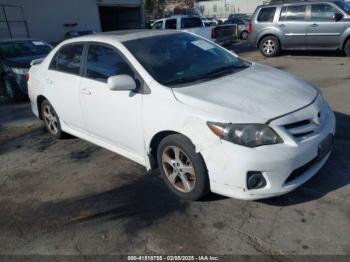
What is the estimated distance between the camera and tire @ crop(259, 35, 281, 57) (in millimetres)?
11820

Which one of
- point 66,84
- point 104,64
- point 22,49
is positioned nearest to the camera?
point 104,64

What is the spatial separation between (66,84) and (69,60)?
372 millimetres

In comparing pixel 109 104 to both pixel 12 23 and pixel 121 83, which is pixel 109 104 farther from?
pixel 12 23

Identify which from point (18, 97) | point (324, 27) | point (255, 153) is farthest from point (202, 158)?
point (324, 27)

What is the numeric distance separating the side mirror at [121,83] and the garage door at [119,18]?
2892 cm

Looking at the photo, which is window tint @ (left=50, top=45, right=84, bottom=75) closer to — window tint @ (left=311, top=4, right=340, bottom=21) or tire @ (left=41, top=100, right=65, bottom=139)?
tire @ (left=41, top=100, right=65, bottom=139)

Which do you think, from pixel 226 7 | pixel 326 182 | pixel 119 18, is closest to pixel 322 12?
pixel 326 182

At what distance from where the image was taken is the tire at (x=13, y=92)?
27.1 ft

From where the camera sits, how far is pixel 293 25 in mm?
11148

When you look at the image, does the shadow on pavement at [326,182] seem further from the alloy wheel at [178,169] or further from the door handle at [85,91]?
the door handle at [85,91]

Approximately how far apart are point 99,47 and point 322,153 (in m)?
2.81

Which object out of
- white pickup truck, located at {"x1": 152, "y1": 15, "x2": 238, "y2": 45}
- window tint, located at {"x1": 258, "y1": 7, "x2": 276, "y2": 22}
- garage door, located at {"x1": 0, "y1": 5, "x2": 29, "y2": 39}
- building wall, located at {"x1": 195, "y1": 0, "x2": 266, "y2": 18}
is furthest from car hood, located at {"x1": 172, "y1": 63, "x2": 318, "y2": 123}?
building wall, located at {"x1": 195, "y1": 0, "x2": 266, "y2": 18}

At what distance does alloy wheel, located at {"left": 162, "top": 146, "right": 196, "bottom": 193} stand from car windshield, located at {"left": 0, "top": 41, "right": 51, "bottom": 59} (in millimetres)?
7129

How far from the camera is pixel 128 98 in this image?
3531 mm
